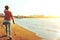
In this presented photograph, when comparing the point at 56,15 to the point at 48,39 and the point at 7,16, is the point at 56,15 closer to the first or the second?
the point at 48,39

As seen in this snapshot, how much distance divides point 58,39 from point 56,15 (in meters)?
4.33

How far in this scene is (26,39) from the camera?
1271 cm

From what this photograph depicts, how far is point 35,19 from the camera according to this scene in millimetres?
27094

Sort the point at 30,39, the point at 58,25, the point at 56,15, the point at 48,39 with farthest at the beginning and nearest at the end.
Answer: the point at 58,25 → the point at 56,15 → the point at 48,39 → the point at 30,39

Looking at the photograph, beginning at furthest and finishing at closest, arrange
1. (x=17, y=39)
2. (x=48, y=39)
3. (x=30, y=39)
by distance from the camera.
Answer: (x=48, y=39) < (x=30, y=39) < (x=17, y=39)

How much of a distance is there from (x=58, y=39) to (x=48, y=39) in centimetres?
59

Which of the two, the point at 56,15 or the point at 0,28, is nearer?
the point at 0,28

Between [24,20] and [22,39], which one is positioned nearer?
[22,39]

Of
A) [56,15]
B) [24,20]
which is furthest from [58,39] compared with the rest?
[24,20]

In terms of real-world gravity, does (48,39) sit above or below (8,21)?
below

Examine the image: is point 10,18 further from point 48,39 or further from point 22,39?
point 48,39

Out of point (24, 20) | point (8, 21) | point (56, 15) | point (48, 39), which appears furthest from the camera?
point (24, 20)

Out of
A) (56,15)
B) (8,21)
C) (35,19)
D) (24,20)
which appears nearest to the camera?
(8,21)

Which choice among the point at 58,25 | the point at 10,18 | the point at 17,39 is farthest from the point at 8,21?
the point at 58,25
